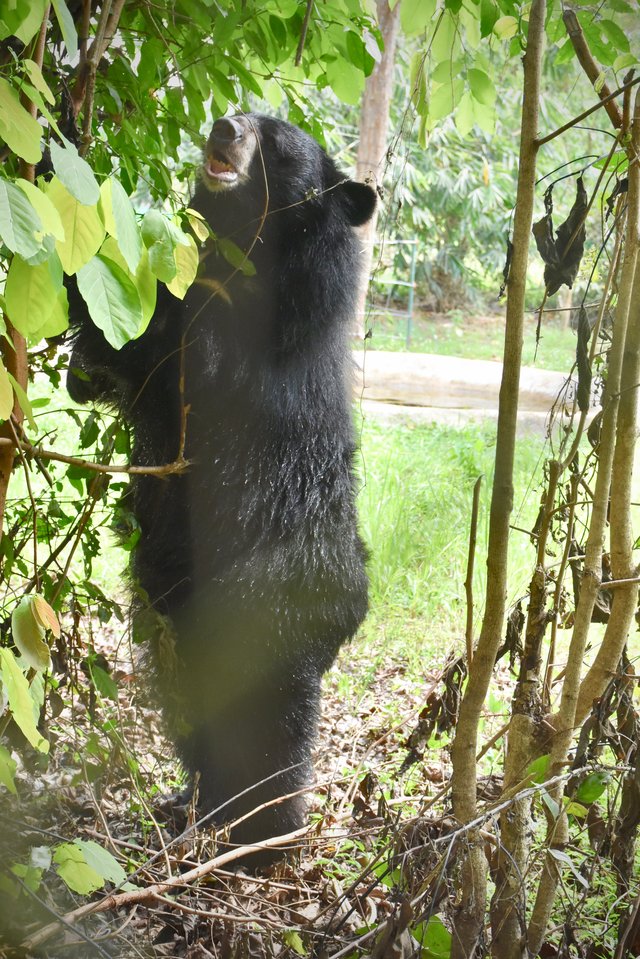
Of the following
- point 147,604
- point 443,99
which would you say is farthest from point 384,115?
point 147,604

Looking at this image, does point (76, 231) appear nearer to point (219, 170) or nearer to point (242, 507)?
point (242, 507)

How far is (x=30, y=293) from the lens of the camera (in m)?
1.06

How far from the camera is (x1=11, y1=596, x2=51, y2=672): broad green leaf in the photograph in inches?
51.8

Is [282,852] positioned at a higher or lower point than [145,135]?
lower

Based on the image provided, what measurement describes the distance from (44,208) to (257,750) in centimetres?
193

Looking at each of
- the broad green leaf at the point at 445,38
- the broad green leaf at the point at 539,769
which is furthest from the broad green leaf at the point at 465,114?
the broad green leaf at the point at 539,769

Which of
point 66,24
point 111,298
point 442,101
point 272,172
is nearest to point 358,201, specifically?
point 272,172

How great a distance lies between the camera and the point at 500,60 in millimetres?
8664

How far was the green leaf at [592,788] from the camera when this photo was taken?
Result: 1583 millimetres

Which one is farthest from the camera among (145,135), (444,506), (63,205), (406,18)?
(444,506)

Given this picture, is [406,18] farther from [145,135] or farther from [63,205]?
[63,205]

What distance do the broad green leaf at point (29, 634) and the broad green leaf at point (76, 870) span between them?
14.6 inches

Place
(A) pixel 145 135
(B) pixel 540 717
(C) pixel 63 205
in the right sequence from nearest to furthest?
(C) pixel 63 205 < (B) pixel 540 717 < (A) pixel 145 135

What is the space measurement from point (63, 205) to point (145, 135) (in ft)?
Answer: 4.56
